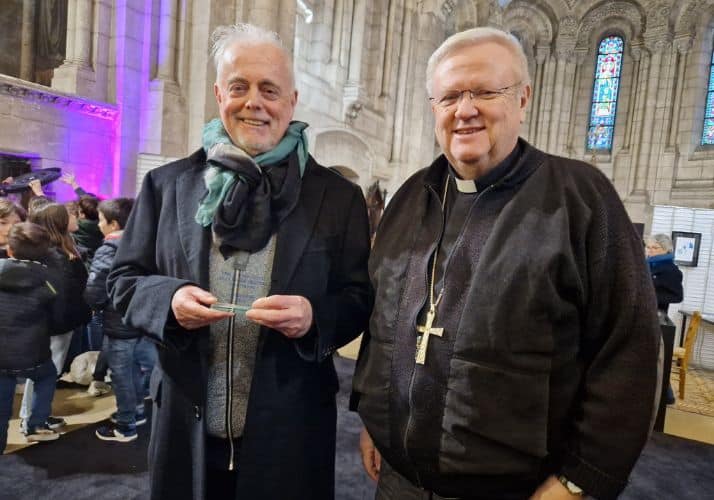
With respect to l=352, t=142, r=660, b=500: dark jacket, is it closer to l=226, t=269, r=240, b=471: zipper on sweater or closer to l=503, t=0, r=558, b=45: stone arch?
l=226, t=269, r=240, b=471: zipper on sweater

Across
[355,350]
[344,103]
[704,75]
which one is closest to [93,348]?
[355,350]

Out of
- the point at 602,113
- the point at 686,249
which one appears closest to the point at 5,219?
the point at 686,249

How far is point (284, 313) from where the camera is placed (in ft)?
4.09

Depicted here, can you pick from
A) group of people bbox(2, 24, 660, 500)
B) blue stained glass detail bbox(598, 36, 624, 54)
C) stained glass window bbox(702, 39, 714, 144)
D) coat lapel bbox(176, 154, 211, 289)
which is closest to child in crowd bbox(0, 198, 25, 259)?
group of people bbox(2, 24, 660, 500)

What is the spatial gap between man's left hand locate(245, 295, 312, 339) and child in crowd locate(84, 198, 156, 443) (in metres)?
2.59

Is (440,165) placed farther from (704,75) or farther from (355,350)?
(704,75)

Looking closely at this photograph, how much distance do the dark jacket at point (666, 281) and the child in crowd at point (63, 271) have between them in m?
5.51

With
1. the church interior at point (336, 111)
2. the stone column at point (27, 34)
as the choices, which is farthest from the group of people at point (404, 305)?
the stone column at point (27, 34)

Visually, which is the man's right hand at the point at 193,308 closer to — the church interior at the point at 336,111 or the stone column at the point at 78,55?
the church interior at the point at 336,111

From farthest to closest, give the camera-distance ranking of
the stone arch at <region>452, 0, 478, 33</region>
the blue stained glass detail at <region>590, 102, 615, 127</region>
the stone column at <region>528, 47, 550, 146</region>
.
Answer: the stone column at <region>528, 47, 550, 146</region>
the blue stained glass detail at <region>590, 102, 615, 127</region>
the stone arch at <region>452, 0, 478, 33</region>

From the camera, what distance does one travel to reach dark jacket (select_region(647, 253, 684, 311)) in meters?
5.25

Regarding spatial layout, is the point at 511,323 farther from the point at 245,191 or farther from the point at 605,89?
the point at 605,89

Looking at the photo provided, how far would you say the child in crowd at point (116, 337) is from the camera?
343 centimetres

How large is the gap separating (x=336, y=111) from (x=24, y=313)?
25.4 ft
